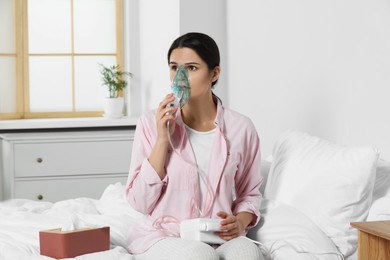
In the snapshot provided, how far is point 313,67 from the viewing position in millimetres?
2840

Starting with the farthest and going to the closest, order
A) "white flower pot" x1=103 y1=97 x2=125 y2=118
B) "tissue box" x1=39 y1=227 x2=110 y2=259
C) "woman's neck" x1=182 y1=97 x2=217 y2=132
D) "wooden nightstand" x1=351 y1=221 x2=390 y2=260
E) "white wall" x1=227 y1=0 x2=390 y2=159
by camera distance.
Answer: "white flower pot" x1=103 y1=97 x2=125 y2=118, "white wall" x1=227 y1=0 x2=390 y2=159, "woman's neck" x1=182 y1=97 x2=217 y2=132, "tissue box" x1=39 y1=227 x2=110 y2=259, "wooden nightstand" x1=351 y1=221 x2=390 y2=260

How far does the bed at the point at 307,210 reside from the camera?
2047mm

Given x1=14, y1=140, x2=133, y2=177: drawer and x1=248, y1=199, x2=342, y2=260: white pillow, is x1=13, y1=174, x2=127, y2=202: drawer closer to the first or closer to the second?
x1=14, y1=140, x2=133, y2=177: drawer

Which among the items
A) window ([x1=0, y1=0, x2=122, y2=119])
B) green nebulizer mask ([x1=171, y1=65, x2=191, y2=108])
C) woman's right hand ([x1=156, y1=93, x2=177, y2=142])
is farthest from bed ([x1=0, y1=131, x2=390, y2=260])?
window ([x1=0, y1=0, x2=122, y2=119])

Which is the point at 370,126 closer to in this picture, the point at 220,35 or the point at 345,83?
the point at 345,83

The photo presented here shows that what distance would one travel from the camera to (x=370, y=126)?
7.93ft

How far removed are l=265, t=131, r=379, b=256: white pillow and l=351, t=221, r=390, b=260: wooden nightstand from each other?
1.14 ft

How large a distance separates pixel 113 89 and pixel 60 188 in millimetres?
799

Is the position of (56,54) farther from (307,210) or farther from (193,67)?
(307,210)

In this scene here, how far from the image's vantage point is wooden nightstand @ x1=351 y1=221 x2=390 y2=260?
5.55 feet

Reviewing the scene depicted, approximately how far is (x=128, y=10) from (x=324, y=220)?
3.04 meters

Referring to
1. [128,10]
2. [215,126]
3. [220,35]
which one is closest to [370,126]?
[215,126]

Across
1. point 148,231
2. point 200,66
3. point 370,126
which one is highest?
point 200,66

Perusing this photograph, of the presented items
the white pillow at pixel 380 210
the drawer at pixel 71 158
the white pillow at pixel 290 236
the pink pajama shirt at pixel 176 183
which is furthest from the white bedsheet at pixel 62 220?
the drawer at pixel 71 158
